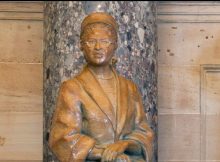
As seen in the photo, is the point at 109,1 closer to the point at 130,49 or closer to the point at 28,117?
the point at 130,49

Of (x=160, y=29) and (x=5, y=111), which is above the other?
(x=160, y=29)

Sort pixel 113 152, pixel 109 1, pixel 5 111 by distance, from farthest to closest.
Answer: pixel 5 111, pixel 109 1, pixel 113 152

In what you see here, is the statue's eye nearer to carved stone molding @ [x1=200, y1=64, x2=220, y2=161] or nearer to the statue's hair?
the statue's hair

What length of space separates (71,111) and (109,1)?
86 centimetres

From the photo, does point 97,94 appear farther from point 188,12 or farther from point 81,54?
point 188,12

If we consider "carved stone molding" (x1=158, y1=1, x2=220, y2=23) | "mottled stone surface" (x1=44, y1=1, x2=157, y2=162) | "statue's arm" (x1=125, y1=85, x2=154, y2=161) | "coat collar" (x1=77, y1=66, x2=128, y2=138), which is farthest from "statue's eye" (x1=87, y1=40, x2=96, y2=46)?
"carved stone molding" (x1=158, y1=1, x2=220, y2=23)

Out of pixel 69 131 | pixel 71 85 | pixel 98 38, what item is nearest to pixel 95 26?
pixel 98 38

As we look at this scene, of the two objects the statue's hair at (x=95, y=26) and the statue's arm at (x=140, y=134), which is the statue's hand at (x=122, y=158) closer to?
the statue's arm at (x=140, y=134)

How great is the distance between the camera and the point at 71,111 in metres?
3.02

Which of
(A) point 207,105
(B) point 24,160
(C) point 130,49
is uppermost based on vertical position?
(C) point 130,49

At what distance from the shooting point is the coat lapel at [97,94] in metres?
3.03

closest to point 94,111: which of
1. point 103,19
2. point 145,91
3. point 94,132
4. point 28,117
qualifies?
point 94,132

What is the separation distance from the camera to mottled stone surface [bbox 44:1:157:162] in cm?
373

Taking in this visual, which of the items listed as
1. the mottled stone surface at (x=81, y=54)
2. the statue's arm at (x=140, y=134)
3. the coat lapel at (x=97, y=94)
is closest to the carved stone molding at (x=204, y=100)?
the mottled stone surface at (x=81, y=54)
